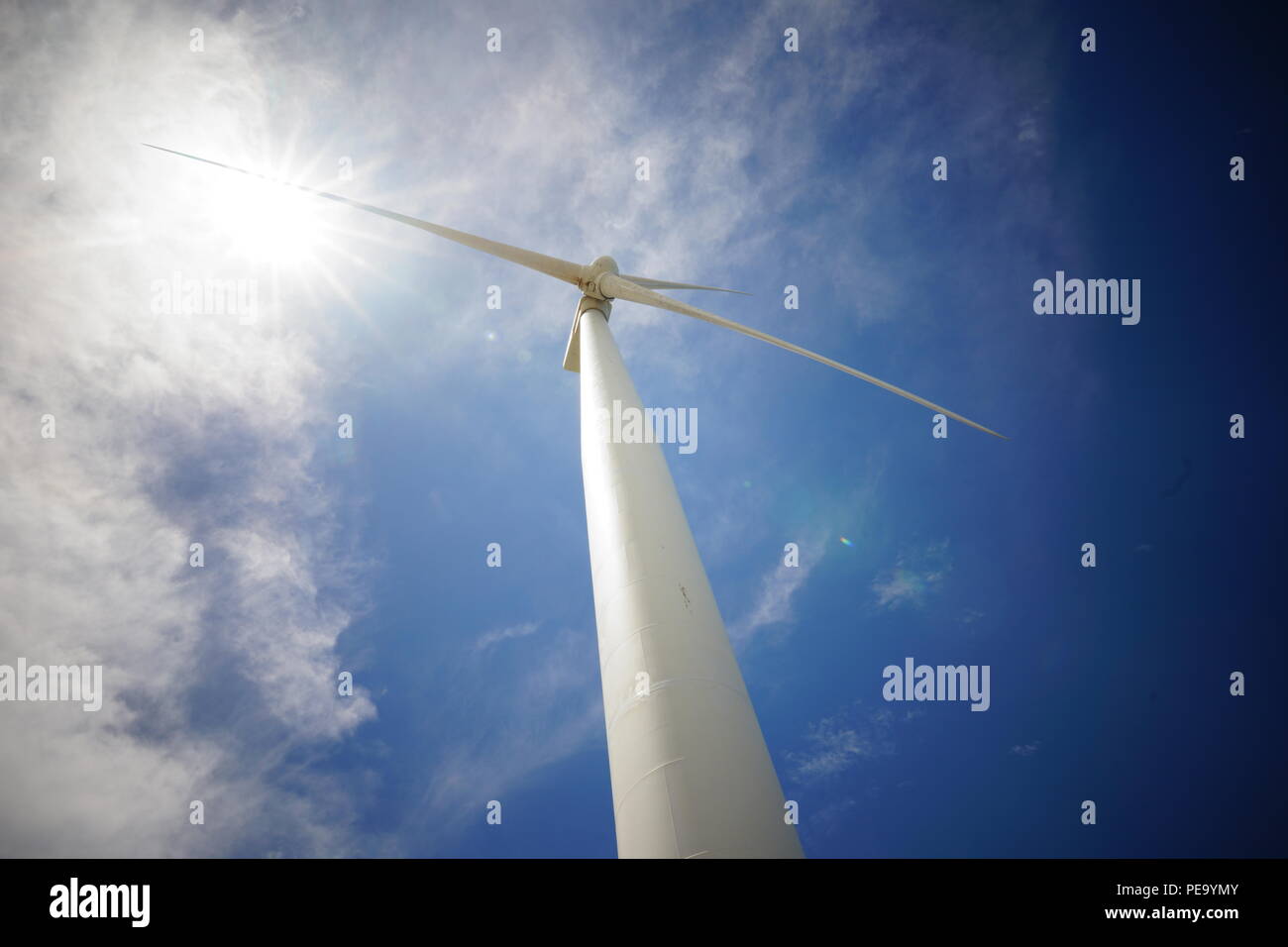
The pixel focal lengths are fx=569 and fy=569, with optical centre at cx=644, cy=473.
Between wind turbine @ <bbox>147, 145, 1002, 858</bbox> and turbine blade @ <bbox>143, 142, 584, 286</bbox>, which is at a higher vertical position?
turbine blade @ <bbox>143, 142, 584, 286</bbox>

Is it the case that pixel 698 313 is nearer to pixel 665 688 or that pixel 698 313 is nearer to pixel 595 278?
pixel 595 278

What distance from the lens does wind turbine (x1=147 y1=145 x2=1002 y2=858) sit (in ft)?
22.1

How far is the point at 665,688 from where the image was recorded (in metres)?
7.83

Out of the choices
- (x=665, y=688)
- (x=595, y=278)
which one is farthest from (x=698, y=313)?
(x=665, y=688)

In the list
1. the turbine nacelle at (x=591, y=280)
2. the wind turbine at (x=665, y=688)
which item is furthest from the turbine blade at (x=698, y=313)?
the wind turbine at (x=665, y=688)

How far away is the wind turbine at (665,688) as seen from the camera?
6738 mm

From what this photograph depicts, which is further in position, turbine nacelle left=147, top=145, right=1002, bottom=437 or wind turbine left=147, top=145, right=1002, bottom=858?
turbine nacelle left=147, top=145, right=1002, bottom=437

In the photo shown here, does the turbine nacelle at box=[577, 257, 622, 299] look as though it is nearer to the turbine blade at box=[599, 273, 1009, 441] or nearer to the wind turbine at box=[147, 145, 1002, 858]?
the turbine blade at box=[599, 273, 1009, 441]

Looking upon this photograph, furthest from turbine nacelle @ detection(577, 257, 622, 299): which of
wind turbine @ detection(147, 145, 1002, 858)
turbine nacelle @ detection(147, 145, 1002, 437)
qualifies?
wind turbine @ detection(147, 145, 1002, 858)
